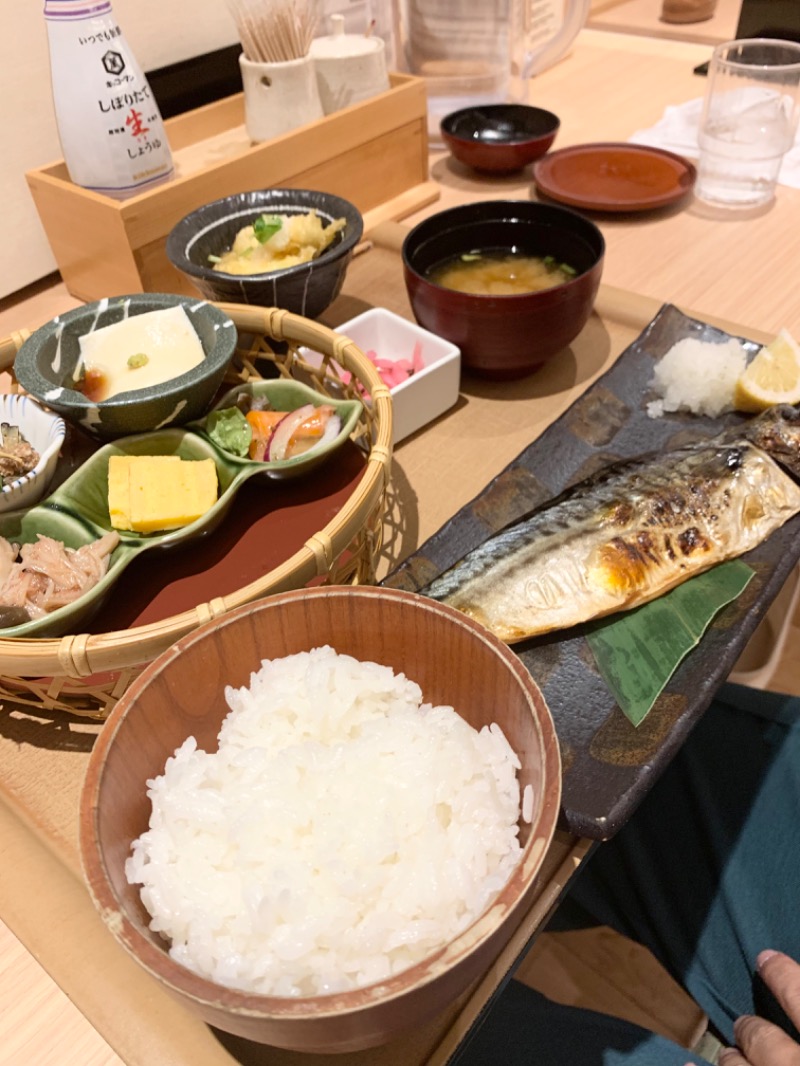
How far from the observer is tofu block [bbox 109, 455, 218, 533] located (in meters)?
0.96

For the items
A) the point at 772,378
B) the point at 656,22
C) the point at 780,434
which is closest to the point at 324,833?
the point at 780,434

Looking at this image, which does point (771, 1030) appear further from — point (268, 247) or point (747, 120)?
point (747, 120)

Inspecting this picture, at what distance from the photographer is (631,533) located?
1.08 metres

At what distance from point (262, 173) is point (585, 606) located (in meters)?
1.16

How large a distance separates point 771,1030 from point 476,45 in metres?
2.34

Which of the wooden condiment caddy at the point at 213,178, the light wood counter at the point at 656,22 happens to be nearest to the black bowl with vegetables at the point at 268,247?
the wooden condiment caddy at the point at 213,178

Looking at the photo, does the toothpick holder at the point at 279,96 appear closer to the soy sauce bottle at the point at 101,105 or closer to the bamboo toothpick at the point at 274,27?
the bamboo toothpick at the point at 274,27

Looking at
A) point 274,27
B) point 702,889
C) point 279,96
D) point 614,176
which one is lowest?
point 702,889

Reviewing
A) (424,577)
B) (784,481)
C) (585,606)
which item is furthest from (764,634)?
(424,577)

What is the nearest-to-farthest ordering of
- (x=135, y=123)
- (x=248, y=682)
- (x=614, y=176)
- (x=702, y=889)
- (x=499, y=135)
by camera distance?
(x=248, y=682) < (x=702, y=889) < (x=135, y=123) < (x=614, y=176) < (x=499, y=135)

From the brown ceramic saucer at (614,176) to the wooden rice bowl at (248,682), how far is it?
4.57 feet

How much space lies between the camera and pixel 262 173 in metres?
1.61

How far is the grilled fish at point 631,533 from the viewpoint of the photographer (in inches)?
39.6

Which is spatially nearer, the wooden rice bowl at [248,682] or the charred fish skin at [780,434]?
the wooden rice bowl at [248,682]
